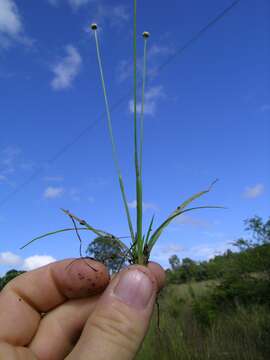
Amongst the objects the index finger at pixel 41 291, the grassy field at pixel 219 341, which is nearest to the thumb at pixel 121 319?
the index finger at pixel 41 291

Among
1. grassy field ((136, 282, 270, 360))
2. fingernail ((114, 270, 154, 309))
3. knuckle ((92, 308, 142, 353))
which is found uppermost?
fingernail ((114, 270, 154, 309))

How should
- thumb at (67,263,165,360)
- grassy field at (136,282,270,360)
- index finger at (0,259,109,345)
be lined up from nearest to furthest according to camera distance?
thumb at (67,263,165,360) → index finger at (0,259,109,345) → grassy field at (136,282,270,360)

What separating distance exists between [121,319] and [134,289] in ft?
0.41

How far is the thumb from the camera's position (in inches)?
55.0

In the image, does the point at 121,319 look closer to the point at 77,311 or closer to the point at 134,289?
the point at 134,289

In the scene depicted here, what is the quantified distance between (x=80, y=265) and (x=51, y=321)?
37 cm

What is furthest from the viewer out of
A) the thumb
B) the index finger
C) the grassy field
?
the grassy field

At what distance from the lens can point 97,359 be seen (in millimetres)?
1353

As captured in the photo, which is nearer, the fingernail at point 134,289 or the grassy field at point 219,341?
the fingernail at point 134,289

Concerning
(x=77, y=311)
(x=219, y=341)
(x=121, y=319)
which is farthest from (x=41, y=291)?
(x=219, y=341)

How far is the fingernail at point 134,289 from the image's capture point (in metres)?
1.49

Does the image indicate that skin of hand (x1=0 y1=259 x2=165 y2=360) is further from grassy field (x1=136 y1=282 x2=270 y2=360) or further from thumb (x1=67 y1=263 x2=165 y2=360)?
grassy field (x1=136 y1=282 x2=270 y2=360)

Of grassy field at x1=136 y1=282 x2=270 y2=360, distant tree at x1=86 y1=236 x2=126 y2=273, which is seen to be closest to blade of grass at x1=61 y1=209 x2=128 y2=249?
distant tree at x1=86 y1=236 x2=126 y2=273

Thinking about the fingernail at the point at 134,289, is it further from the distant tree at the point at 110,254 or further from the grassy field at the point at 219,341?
the grassy field at the point at 219,341
